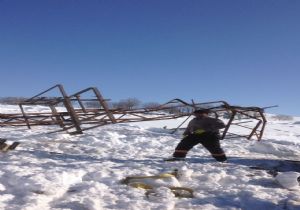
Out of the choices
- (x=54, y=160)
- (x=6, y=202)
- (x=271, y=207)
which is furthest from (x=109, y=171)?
(x=271, y=207)

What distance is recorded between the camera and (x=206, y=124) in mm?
8375

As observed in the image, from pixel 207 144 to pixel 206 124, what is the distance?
42cm

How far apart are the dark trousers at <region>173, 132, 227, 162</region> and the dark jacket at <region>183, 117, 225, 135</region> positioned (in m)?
0.11

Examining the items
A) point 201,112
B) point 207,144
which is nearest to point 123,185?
point 207,144

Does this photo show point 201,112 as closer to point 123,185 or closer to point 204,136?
point 204,136

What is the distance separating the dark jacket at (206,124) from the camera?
832 cm

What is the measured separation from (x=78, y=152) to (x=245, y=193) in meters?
4.86

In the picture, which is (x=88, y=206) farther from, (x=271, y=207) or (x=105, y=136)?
(x=105, y=136)

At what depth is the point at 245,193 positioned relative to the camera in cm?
515

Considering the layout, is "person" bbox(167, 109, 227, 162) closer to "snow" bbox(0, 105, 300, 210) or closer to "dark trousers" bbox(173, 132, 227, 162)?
"dark trousers" bbox(173, 132, 227, 162)

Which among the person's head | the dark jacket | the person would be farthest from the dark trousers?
the person's head

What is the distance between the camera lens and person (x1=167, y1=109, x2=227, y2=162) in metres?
8.27

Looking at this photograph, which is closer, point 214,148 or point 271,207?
point 271,207

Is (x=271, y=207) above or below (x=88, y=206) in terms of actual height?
below
